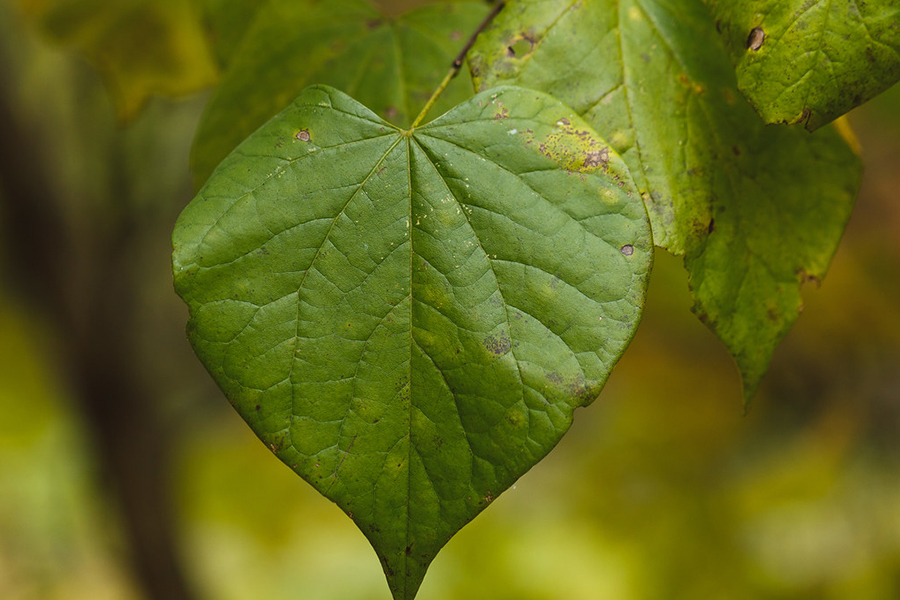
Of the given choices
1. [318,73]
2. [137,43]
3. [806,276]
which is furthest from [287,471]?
[806,276]

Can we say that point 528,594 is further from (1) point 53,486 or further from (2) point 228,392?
(2) point 228,392

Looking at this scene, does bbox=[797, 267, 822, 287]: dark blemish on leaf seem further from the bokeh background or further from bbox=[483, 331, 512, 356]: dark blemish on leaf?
the bokeh background

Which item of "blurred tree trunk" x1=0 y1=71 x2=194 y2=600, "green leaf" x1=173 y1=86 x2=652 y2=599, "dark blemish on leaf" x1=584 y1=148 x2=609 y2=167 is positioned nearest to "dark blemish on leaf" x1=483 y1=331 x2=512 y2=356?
"green leaf" x1=173 y1=86 x2=652 y2=599

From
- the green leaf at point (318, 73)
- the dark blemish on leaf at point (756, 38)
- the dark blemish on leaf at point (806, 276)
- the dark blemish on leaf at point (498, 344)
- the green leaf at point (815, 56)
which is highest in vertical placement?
the green leaf at point (318, 73)

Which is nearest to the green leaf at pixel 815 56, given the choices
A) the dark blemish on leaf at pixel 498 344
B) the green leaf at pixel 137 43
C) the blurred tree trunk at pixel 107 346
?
the dark blemish on leaf at pixel 498 344

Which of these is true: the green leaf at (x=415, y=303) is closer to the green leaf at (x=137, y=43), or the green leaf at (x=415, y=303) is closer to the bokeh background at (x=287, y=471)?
the green leaf at (x=137, y=43)
